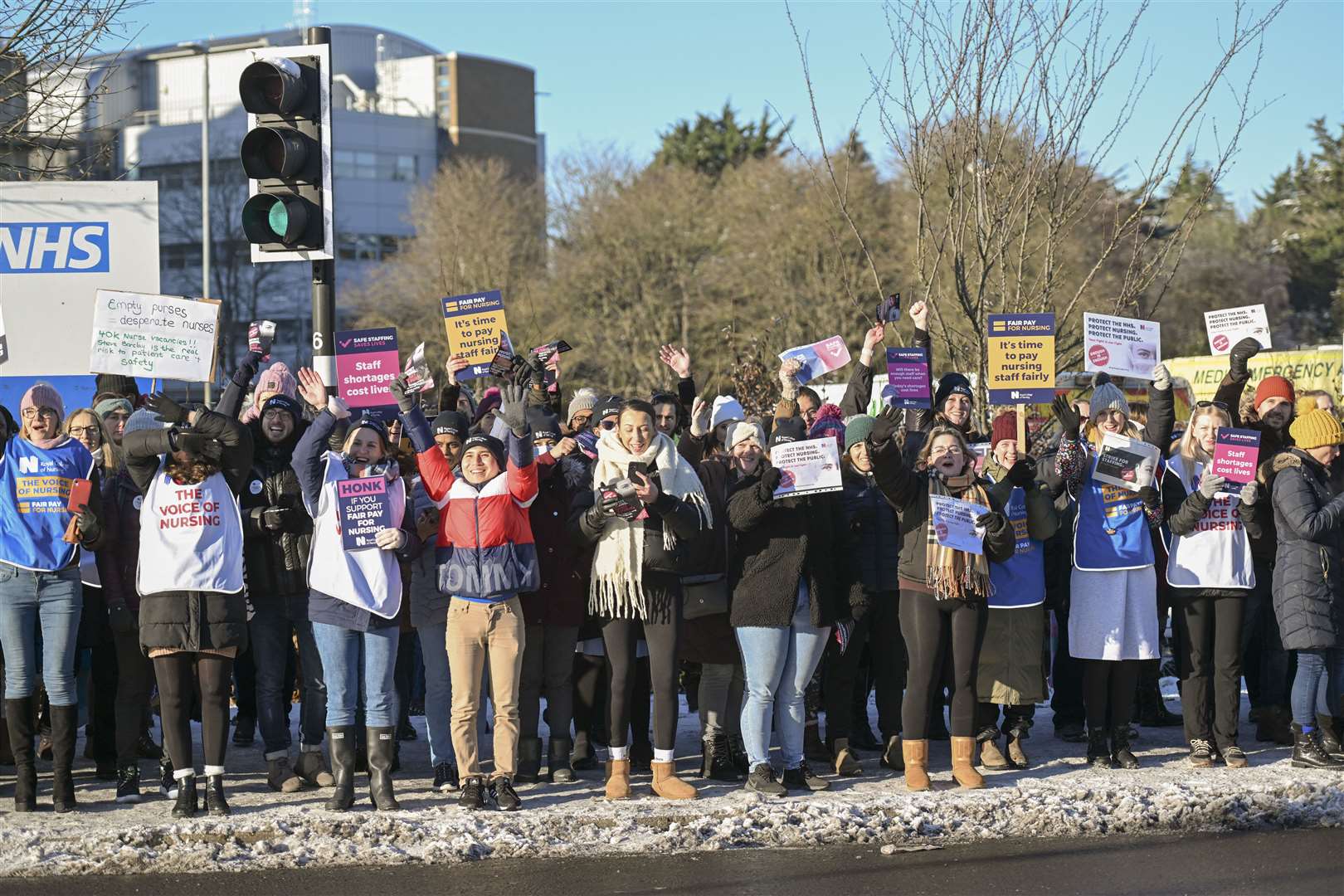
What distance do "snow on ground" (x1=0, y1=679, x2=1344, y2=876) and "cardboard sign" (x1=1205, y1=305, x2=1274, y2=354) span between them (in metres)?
3.59

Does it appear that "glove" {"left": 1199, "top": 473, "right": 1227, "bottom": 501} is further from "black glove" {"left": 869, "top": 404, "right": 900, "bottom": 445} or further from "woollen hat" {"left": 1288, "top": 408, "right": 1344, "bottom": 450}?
"black glove" {"left": 869, "top": 404, "right": 900, "bottom": 445}

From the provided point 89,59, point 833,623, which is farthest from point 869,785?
point 89,59

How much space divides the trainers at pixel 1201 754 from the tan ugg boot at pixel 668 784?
286 centimetres

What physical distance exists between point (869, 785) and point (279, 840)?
3.08 meters

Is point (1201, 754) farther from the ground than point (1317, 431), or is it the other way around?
point (1317, 431)

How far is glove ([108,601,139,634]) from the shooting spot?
8391 mm

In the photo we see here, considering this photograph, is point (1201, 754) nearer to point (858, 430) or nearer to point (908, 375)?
point (858, 430)

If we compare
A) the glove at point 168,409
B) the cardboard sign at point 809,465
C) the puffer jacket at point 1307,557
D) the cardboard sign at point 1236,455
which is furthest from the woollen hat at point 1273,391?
the glove at point 168,409

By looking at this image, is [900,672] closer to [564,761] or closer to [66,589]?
[564,761]

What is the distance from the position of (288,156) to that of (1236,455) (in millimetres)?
5350

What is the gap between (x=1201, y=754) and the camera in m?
8.95

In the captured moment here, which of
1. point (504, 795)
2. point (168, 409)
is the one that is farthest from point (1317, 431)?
point (168, 409)

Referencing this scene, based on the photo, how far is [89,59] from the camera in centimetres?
1231

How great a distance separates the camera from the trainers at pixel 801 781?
844 centimetres
